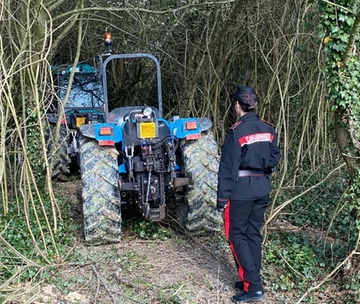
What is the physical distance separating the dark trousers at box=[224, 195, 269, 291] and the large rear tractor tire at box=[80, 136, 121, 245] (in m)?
1.23

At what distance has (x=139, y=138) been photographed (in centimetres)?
491

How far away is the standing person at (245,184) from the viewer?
12.8ft

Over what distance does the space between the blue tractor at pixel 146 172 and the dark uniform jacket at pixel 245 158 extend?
39.8 inches

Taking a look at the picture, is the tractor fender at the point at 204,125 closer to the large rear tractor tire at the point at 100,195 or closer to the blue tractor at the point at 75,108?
the large rear tractor tire at the point at 100,195

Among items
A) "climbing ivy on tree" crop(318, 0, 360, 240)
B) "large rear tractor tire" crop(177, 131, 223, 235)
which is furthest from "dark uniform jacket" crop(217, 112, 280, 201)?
"large rear tractor tire" crop(177, 131, 223, 235)

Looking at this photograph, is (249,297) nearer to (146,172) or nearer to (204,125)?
(146,172)

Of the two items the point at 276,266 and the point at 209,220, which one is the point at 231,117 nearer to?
the point at 209,220

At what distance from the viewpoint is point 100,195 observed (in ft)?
15.5

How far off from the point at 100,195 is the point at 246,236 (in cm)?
143

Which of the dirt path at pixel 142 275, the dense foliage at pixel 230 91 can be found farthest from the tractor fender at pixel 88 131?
the dirt path at pixel 142 275

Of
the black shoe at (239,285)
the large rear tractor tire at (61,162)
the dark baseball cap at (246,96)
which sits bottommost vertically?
the black shoe at (239,285)

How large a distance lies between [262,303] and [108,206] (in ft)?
5.44

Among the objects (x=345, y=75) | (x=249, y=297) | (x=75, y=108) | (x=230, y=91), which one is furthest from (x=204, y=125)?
(x=230, y=91)

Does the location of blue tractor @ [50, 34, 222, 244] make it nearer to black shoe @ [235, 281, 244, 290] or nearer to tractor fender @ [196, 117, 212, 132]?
tractor fender @ [196, 117, 212, 132]
